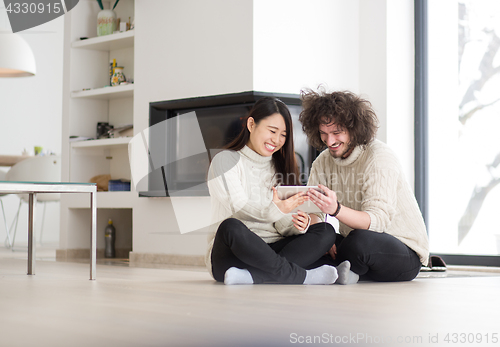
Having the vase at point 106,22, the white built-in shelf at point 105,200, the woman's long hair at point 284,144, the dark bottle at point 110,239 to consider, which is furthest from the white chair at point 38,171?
the woman's long hair at point 284,144

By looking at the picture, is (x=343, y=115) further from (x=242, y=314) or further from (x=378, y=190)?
(x=242, y=314)

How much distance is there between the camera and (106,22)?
4.80 metres

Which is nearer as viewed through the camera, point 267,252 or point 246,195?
point 267,252

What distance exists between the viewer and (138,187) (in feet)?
14.5

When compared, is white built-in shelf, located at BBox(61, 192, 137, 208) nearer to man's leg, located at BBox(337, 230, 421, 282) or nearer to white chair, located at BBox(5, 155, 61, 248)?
white chair, located at BBox(5, 155, 61, 248)

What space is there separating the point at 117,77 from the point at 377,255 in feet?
9.97

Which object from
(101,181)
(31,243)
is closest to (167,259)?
(101,181)

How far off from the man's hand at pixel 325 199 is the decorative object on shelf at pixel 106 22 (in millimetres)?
3082

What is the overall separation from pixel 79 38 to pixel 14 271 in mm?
2309

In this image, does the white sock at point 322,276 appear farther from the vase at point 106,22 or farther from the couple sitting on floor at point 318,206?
the vase at point 106,22

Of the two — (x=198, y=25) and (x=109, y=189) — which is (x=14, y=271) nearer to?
(x=109, y=189)

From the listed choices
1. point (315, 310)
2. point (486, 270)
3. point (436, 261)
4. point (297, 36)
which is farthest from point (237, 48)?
point (315, 310)

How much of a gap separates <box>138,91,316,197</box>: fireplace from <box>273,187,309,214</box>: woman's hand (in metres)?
1.52

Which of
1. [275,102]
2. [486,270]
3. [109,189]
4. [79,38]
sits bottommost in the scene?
[486,270]
